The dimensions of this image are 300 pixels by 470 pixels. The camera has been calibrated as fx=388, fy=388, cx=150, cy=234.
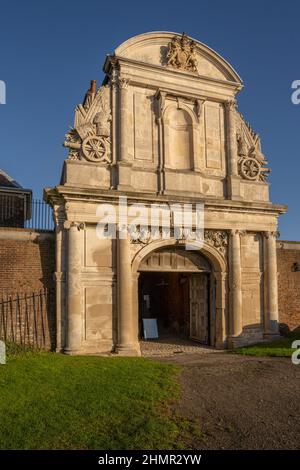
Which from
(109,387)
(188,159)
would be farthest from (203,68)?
(109,387)

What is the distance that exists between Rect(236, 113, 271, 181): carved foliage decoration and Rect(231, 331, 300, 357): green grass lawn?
18.7 feet

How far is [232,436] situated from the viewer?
17.6 feet

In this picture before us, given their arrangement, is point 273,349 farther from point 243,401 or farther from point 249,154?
point 249,154

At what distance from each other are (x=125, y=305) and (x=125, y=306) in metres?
0.03

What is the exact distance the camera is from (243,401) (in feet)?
22.9

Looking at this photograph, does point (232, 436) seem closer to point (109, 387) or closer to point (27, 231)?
point (109, 387)

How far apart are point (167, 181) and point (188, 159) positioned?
51.0 inches

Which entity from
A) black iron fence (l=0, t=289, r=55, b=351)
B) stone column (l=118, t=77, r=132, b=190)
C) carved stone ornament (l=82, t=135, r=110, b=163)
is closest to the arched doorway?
stone column (l=118, t=77, r=132, b=190)

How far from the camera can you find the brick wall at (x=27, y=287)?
10930mm

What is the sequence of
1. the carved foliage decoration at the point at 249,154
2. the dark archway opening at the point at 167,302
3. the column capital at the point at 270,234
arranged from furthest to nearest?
1. the dark archway opening at the point at 167,302
2. the carved foliage decoration at the point at 249,154
3. the column capital at the point at 270,234

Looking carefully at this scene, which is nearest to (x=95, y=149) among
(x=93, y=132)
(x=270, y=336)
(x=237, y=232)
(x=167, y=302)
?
(x=93, y=132)

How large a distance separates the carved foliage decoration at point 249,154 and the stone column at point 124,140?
14.0ft

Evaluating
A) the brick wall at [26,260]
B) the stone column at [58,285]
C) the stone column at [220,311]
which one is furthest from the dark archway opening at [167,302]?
the brick wall at [26,260]

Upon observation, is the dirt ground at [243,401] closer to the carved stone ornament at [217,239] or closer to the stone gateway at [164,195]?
the stone gateway at [164,195]
